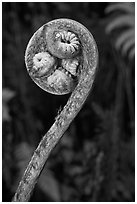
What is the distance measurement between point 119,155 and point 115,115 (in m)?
0.27

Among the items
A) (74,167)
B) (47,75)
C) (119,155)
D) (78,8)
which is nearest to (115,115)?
(119,155)

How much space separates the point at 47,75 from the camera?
0.84 metres

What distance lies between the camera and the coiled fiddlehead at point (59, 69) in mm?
777

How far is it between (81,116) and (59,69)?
199 centimetres

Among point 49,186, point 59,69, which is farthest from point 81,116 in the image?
point 59,69

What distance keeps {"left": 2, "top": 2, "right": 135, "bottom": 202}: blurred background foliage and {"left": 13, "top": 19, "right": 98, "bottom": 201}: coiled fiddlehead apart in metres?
1.42

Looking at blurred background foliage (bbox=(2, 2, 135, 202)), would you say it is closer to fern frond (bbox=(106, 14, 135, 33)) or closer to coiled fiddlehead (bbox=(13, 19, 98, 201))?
fern frond (bbox=(106, 14, 135, 33))

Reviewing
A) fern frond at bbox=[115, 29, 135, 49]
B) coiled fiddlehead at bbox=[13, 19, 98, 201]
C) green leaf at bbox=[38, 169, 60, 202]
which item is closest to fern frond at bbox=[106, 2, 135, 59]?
fern frond at bbox=[115, 29, 135, 49]

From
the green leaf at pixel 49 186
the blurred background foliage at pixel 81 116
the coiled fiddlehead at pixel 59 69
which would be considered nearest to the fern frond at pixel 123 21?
the blurred background foliage at pixel 81 116

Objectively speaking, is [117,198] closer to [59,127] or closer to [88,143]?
[88,143]

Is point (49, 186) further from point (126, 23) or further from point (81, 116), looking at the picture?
point (126, 23)

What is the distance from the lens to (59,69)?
834 millimetres

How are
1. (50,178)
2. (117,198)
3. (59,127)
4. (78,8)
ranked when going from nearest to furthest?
(59,127), (50,178), (117,198), (78,8)

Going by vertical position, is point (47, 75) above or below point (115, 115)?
below
